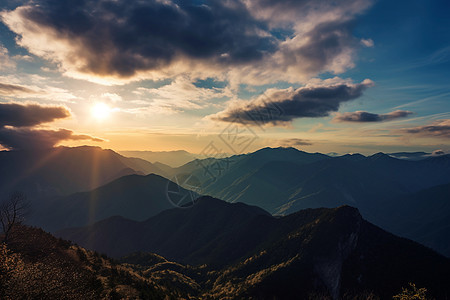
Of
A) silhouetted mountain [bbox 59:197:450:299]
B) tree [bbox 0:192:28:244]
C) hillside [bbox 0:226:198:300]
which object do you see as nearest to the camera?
hillside [bbox 0:226:198:300]

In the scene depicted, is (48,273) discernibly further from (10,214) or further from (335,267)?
(335,267)

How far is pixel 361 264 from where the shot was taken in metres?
95.3

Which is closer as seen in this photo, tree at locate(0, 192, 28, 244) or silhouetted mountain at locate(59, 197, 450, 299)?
tree at locate(0, 192, 28, 244)

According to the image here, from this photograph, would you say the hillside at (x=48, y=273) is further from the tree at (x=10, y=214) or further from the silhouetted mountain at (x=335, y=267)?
the silhouetted mountain at (x=335, y=267)

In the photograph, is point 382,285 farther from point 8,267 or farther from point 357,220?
point 8,267

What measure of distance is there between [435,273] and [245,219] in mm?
121944

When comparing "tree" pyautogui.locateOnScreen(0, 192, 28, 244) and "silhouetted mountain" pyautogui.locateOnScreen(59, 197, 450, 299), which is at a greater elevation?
"tree" pyautogui.locateOnScreen(0, 192, 28, 244)

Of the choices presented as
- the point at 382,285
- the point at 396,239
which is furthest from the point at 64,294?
the point at 396,239

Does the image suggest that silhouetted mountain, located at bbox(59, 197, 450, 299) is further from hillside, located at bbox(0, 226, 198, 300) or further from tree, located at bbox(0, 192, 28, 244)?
tree, located at bbox(0, 192, 28, 244)

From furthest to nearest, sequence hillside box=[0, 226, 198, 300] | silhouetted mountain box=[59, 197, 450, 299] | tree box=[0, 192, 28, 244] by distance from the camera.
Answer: silhouetted mountain box=[59, 197, 450, 299] → tree box=[0, 192, 28, 244] → hillside box=[0, 226, 198, 300]

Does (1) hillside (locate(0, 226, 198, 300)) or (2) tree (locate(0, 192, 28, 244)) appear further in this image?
(2) tree (locate(0, 192, 28, 244))

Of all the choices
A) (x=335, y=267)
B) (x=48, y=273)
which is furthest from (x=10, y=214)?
(x=335, y=267)

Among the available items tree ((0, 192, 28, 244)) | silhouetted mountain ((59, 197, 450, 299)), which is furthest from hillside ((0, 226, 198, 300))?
silhouetted mountain ((59, 197, 450, 299))

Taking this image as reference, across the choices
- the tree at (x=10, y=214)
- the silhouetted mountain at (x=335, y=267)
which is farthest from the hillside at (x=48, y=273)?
the silhouetted mountain at (x=335, y=267)
